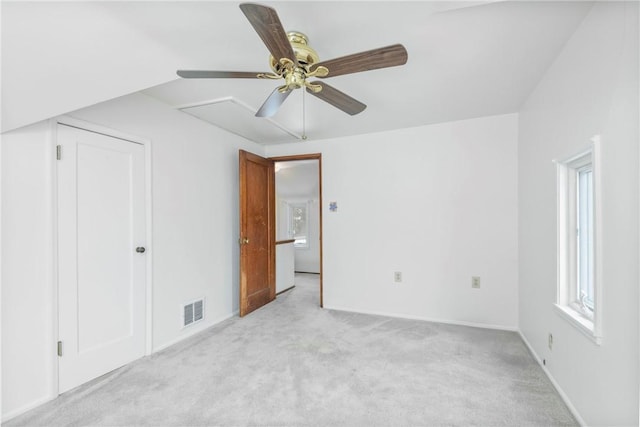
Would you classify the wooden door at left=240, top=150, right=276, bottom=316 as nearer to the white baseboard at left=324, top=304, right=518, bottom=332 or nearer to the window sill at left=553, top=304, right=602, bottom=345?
the white baseboard at left=324, top=304, right=518, bottom=332

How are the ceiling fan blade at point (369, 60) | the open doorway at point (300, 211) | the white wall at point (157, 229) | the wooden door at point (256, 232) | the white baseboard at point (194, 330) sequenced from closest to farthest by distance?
the ceiling fan blade at point (369, 60), the white wall at point (157, 229), the white baseboard at point (194, 330), the wooden door at point (256, 232), the open doorway at point (300, 211)

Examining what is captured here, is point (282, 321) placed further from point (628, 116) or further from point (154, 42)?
point (628, 116)

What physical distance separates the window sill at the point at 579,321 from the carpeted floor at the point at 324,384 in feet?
1.90

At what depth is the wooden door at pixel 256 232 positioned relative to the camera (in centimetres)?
362

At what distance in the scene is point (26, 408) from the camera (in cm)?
184

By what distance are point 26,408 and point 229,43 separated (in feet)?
8.60

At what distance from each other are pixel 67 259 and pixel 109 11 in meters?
1.70

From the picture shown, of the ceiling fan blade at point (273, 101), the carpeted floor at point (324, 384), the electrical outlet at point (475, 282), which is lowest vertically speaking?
the carpeted floor at point (324, 384)

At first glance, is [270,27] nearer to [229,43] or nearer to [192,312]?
[229,43]

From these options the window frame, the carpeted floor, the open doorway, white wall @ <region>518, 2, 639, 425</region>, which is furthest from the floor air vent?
the window frame

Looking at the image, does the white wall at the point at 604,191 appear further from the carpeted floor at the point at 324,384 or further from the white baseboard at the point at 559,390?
the carpeted floor at the point at 324,384

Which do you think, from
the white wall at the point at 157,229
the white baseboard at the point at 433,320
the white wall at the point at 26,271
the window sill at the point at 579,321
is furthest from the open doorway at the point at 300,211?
the window sill at the point at 579,321

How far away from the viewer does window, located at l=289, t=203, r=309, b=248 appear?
719 centimetres

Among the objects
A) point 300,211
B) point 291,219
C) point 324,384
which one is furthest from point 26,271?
point 300,211
